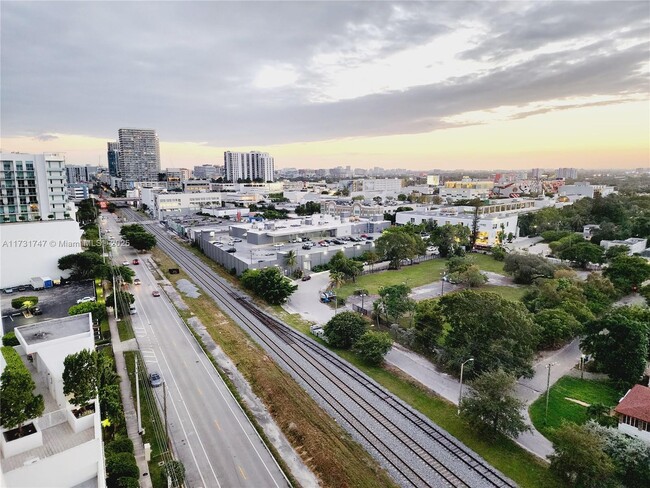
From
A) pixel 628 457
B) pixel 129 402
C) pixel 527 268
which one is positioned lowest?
pixel 129 402

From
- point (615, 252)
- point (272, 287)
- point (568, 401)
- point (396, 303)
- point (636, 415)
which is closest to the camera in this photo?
point (636, 415)

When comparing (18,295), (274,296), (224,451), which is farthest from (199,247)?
(224,451)

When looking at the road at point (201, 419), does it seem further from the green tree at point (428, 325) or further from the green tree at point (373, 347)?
the green tree at point (428, 325)

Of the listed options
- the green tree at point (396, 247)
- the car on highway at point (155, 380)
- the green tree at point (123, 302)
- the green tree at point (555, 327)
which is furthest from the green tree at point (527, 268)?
the green tree at point (123, 302)

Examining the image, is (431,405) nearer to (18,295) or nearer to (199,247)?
(18,295)

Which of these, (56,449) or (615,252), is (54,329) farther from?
(615,252)

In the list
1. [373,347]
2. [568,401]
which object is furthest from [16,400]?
[568,401]

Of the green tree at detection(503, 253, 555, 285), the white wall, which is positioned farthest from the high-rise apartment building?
the green tree at detection(503, 253, 555, 285)
